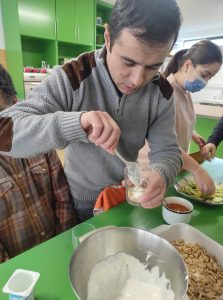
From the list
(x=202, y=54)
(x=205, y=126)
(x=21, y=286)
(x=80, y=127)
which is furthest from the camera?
(x=205, y=126)

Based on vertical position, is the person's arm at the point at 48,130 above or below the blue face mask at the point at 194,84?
below

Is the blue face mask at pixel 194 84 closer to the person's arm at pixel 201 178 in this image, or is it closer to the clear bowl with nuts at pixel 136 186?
the person's arm at pixel 201 178

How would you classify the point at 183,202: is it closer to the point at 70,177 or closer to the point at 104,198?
the point at 104,198

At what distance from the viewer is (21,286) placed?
547 mm

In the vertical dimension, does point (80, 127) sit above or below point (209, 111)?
above

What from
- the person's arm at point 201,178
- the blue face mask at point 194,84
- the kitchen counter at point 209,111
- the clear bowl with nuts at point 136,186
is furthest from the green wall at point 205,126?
the clear bowl with nuts at point 136,186

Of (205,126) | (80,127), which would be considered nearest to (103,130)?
(80,127)

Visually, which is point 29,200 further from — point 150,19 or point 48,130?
point 150,19

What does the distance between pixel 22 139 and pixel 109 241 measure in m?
0.38

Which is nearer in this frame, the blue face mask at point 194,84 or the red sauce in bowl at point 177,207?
the red sauce in bowl at point 177,207

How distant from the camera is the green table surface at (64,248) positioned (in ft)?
2.00

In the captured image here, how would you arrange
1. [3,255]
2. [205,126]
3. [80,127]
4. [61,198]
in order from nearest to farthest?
[80,127]
[3,255]
[61,198]
[205,126]

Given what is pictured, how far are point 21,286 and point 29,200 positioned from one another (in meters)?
0.56

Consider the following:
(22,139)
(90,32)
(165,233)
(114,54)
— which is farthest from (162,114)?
(90,32)
